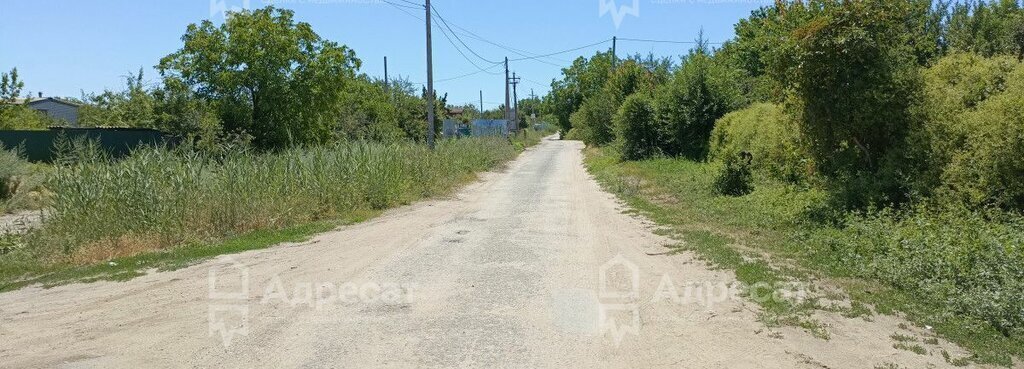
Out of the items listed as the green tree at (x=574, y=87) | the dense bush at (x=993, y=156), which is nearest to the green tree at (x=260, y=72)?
the dense bush at (x=993, y=156)

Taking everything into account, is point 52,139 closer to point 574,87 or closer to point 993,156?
point 993,156

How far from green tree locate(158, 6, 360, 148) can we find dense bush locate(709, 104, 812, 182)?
596 inches

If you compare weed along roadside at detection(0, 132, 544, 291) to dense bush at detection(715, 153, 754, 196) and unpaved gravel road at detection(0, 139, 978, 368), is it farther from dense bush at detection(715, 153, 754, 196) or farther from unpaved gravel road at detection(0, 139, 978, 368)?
dense bush at detection(715, 153, 754, 196)

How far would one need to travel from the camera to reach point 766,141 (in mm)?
16906

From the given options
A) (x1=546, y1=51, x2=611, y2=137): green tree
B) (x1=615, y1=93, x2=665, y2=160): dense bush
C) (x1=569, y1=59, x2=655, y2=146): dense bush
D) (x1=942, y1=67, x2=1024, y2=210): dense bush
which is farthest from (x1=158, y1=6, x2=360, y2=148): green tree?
(x1=546, y1=51, x2=611, y2=137): green tree

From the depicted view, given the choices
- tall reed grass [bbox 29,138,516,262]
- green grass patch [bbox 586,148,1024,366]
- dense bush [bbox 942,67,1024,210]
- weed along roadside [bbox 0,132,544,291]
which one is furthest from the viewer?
tall reed grass [bbox 29,138,516,262]

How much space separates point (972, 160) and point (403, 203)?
12.5 meters

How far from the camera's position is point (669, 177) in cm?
2155

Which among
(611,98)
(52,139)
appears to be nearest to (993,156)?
(611,98)

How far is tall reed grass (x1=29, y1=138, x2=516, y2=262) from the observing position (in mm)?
12125

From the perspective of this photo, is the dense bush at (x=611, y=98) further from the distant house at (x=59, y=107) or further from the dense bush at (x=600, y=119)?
the distant house at (x=59, y=107)

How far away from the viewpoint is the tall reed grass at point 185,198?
39.8 feet

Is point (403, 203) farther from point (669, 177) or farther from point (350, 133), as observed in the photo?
point (350, 133)

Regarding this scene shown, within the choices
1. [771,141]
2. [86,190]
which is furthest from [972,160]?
[86,190]
